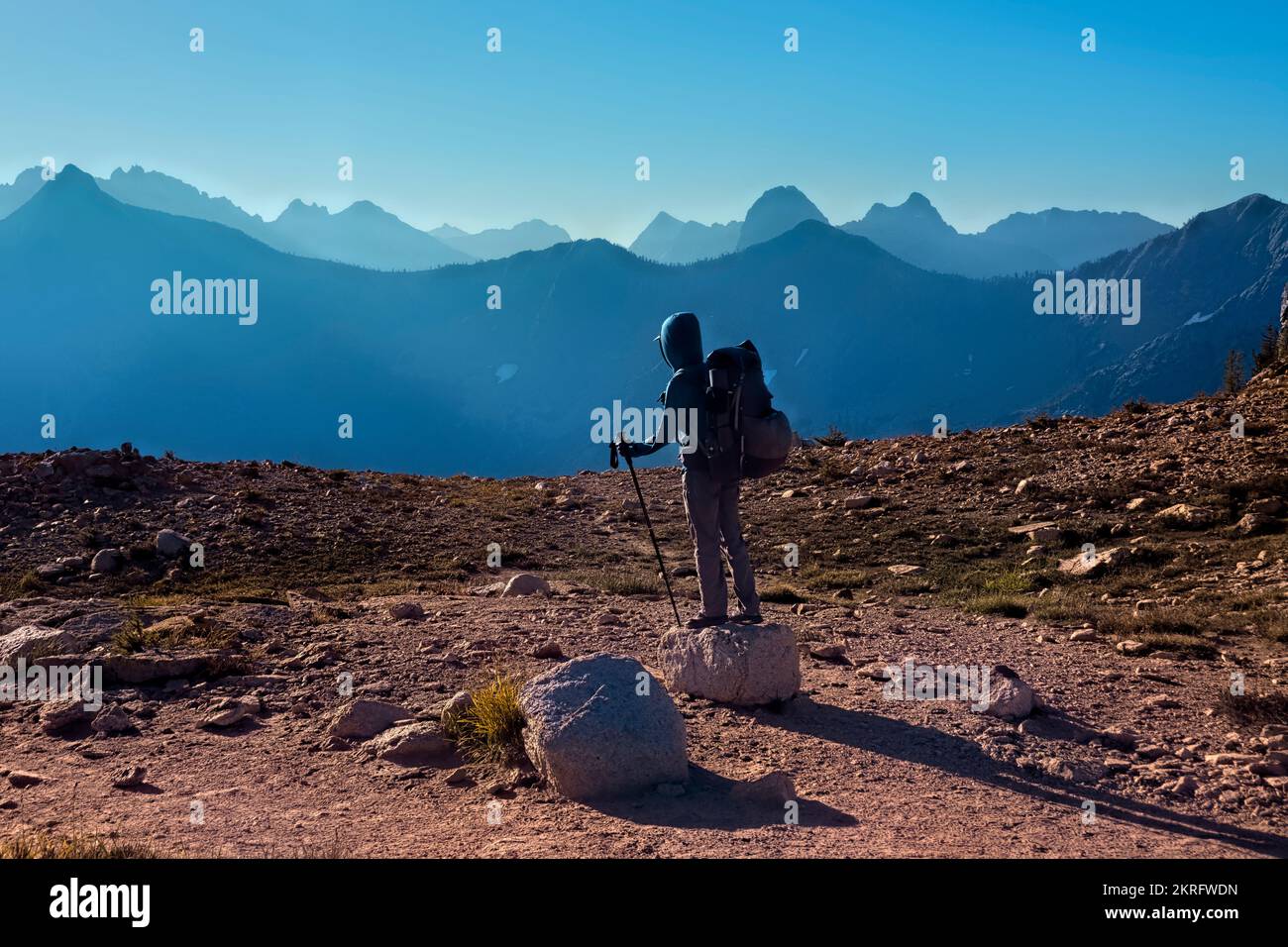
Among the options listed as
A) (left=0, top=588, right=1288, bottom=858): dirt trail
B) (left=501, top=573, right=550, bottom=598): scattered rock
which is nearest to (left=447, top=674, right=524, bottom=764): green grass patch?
(left=0, top=588, right=1288, bottom=858): dirt trail

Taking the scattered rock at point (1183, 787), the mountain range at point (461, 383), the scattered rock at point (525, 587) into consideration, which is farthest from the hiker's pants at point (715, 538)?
the mountain range at point (461, 383)

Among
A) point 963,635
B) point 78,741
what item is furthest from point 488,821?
point 963,635

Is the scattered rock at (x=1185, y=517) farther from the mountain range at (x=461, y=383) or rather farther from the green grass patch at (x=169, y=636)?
the mountain range at (x=461, y=383)

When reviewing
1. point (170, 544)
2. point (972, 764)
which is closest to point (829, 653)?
point (972, 764)

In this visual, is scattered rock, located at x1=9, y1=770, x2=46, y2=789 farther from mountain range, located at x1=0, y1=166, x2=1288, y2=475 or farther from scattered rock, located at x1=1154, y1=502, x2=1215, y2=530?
mountain range, located at x1=0, y1=166, x2=1288, y2=475

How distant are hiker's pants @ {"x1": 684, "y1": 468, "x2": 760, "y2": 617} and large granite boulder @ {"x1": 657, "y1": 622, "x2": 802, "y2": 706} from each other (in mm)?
409

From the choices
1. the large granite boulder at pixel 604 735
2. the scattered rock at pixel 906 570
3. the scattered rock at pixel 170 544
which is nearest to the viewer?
the large granite boulder at pixel 604 735

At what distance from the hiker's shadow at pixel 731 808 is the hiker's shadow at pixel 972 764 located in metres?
1.30

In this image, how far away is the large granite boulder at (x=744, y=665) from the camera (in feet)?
23.7

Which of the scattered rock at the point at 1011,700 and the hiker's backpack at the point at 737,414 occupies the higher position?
the hiker's backpack at the point at 737,414

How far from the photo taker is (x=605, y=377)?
199m

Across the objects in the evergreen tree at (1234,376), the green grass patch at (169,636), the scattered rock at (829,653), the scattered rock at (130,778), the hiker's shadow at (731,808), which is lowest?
the scattered rock at (130,778)

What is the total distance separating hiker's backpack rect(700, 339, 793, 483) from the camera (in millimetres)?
7320

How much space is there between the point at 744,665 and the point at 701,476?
1626 mm
